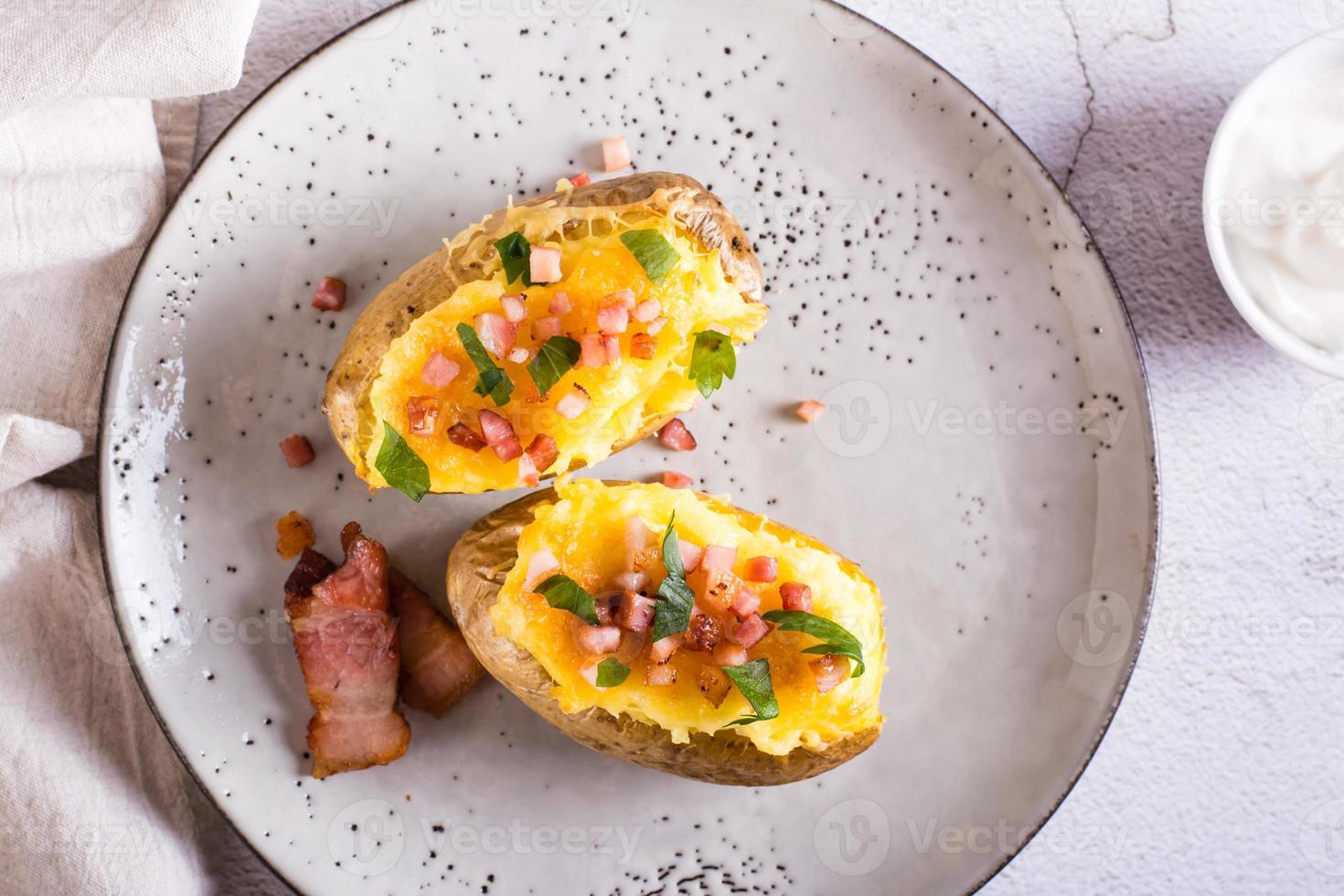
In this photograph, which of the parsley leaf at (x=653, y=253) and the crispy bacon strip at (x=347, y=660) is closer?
the parsley leaf at (x=653, y=253)

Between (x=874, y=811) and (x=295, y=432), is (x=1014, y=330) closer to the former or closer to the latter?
(x=874, y=811)

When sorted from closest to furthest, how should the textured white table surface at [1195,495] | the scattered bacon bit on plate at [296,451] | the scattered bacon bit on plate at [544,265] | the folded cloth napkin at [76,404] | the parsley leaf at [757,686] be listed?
1. the parsley leaf at [757,686]
2. the scattered bacon bit on plate at [544,265]
3. the folded cloth napkin at [76,404]
4. the scattered bacon bit on plate at [296,451]
5. the textured white table surface at [1195,495]

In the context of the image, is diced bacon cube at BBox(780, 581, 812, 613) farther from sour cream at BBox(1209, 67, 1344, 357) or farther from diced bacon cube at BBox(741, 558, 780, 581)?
sour cream at BBox(1209, 67, 1344, 357)

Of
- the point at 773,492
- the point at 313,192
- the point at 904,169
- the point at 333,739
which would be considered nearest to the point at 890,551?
the point at 773,492

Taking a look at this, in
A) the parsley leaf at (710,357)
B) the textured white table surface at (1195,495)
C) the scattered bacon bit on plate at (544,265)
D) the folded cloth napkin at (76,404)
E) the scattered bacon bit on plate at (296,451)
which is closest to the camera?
the scattered bacon bit on plate at (544,265)

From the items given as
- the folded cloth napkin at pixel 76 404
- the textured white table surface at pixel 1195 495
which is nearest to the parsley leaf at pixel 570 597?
the folded cloth napkin at pixel 76 404

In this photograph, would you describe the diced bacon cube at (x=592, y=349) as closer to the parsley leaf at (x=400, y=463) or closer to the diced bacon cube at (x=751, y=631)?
the parsley leaf at (x=400, y=463)
